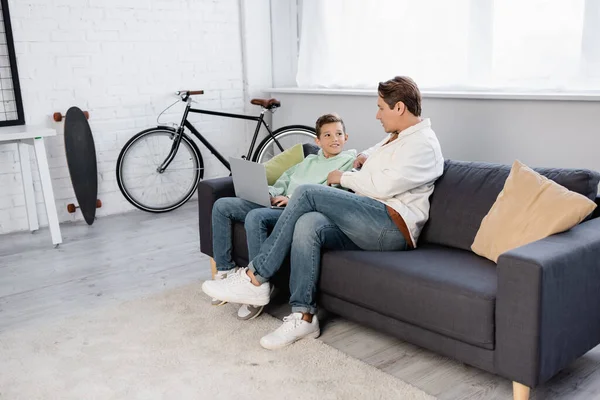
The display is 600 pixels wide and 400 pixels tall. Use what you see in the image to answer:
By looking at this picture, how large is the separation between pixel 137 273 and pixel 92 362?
1093 millimetres

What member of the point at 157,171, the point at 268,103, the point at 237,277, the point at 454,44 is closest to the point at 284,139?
the point at 268,103

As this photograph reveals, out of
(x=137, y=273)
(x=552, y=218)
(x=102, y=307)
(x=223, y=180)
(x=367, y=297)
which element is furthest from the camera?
(x=137, y=273)

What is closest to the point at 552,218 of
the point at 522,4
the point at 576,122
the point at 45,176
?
the point at 576,122

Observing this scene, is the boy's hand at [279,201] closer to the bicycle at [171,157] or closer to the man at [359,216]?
the man at [359,216]

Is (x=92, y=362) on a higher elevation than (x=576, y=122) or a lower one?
lower

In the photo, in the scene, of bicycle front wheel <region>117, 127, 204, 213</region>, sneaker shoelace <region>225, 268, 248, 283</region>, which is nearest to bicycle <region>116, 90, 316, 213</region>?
bicycle front wheel <region>117, 127, 204, 213</region>

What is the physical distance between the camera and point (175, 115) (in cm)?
519

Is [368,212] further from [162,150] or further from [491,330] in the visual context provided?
[162,150]

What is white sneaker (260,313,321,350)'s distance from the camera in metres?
2.54

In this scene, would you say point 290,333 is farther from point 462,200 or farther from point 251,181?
point 462,200

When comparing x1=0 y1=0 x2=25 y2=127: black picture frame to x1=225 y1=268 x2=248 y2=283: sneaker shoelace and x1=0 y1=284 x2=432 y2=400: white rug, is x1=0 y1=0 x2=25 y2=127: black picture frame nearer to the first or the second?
x1=0 y1=284 x2=432 y2=400: white rug

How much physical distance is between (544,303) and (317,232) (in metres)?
0.92

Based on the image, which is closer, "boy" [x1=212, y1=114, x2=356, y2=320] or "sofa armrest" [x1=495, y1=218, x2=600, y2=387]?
"sofa armrest" [x1=495, y1=218, x2=600, y2=387]

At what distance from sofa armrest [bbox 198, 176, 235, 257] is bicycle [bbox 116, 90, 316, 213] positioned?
1.65 m
